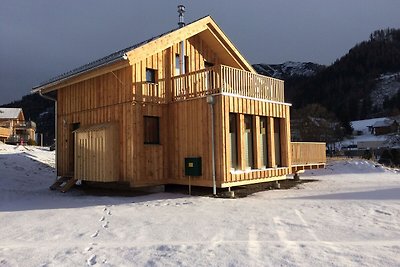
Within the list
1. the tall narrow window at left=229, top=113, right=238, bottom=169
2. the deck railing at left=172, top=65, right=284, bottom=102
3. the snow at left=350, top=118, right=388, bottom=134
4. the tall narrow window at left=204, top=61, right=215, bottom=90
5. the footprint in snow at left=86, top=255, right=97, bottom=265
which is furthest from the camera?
the snow at left=350, top=118, right=388, bottom=134

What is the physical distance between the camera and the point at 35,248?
21.6 feet

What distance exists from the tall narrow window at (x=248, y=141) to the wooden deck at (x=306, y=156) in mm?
4364

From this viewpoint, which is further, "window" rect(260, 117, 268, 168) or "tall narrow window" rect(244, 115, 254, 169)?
"window" rect(260, 117, 268, 168)

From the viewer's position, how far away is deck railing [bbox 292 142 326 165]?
62.4 feet

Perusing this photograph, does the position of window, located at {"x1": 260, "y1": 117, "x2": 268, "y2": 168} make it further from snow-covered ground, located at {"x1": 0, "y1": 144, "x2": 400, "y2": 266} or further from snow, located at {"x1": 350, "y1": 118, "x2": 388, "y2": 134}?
snow, located at {"x1": 350, "y1": 118, "x2": 388, "y2": 134}

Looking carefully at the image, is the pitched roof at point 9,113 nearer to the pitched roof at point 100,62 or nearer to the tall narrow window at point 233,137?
the pitched roof at point 100,62

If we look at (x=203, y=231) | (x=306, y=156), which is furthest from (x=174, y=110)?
(x=306, y=156)

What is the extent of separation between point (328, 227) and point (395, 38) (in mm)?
141393

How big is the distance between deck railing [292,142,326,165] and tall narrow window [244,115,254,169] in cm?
438

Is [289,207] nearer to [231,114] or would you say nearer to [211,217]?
[211,217]

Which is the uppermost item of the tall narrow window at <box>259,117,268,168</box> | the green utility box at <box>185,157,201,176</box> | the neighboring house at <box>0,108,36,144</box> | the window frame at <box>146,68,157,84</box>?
the neighboring house at <box>0,108,36,144</box>

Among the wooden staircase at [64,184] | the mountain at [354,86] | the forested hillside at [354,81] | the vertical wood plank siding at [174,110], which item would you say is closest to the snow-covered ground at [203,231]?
the vertical wood plank siding at [174,110]

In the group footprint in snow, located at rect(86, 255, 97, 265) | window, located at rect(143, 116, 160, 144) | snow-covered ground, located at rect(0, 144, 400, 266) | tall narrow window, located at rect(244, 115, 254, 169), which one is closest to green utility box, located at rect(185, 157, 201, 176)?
snow-covered ground, located at rect(0, 144, 400, 266)

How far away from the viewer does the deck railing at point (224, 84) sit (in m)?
13.8
